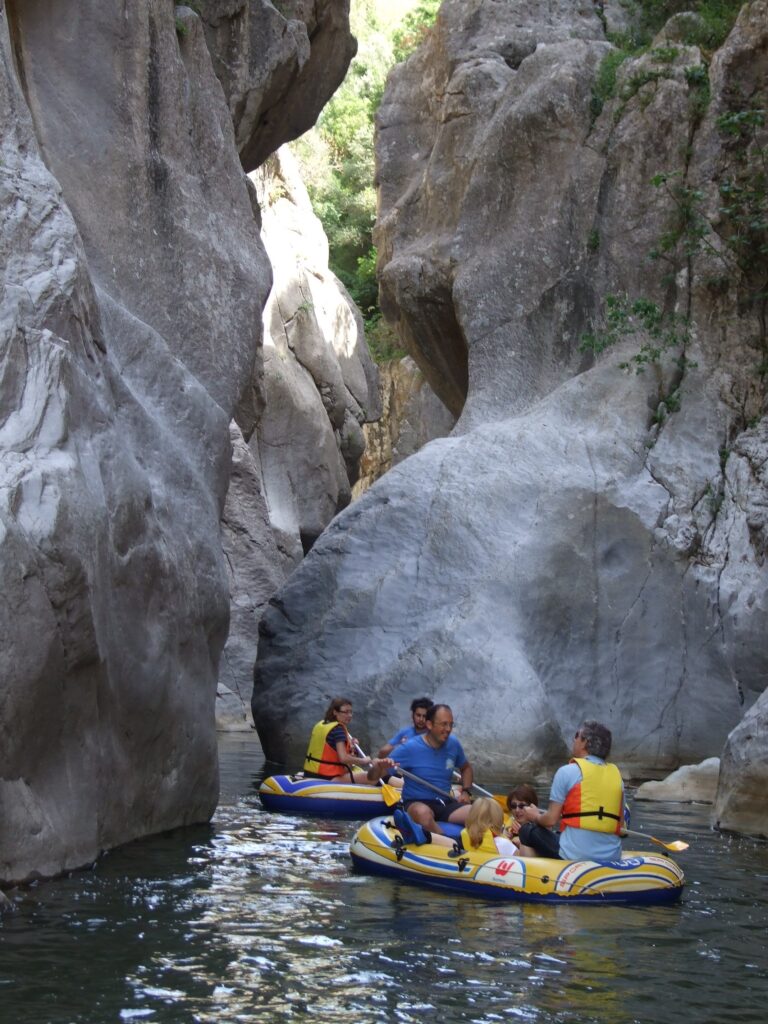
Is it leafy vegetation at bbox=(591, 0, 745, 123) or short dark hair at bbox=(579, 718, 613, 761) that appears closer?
short dark hair at bbox=(579, 718, 613, 761)

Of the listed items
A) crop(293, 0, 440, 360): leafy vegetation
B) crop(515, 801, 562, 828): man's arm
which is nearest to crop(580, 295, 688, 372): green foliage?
crop(515, 801, 562, 828): man's arm

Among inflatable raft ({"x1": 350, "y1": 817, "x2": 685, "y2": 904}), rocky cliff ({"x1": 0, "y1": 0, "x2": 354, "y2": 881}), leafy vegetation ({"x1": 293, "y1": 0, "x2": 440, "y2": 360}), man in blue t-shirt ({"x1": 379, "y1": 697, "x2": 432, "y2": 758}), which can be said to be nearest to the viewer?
rocky cliff ({"x1": 0, "y1": 0, "x2": 354, "y2": 881})

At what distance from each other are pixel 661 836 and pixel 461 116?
15410mm

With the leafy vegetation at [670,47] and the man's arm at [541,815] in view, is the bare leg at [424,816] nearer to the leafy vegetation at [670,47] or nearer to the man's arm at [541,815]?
the man's arm at [541,815]

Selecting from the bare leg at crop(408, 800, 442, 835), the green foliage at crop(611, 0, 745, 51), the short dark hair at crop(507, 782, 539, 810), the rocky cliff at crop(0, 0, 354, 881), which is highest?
the green foliage at crop(611, 0, 745, 51)

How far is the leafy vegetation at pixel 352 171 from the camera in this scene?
4275 centimetres

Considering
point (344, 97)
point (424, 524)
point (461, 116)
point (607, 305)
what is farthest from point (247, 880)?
point (344, 97)

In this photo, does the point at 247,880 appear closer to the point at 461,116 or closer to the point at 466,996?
the point at 466,996

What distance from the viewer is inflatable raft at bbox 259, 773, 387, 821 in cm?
1379

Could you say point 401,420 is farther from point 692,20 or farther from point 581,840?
point 581,840

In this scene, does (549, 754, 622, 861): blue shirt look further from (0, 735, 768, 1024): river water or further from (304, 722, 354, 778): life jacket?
(304, 722, 354, 778): life jacket

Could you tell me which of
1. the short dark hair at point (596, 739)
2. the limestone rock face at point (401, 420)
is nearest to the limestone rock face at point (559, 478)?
the short dark hair at point (596, 739)

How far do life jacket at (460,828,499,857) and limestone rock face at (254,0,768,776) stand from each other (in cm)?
643

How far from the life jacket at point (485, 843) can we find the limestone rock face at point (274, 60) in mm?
11851
